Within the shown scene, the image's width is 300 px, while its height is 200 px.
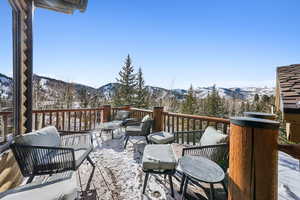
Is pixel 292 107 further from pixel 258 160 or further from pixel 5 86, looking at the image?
pixel 5 86

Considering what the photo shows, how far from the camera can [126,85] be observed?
17.1m

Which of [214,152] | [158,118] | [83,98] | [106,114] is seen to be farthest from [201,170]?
[83,98]

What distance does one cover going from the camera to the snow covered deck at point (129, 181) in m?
2.12

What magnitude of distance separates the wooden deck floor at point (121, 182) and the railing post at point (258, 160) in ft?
5.36

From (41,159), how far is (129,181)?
4.36 ft

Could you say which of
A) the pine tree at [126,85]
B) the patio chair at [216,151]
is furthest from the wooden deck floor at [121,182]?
the pine tree at [126,85]

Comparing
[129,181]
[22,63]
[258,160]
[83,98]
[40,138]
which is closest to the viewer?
[258,160]

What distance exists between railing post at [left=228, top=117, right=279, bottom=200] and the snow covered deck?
1789 millimetres

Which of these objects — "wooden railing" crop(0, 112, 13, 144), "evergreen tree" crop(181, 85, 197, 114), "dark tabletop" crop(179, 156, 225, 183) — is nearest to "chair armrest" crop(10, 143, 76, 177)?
"wooden railing" crop(0, 112, 13, 144)

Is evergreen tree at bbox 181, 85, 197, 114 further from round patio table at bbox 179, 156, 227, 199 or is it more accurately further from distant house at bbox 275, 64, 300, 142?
round patio table at bbox 179, 156, 227, 199

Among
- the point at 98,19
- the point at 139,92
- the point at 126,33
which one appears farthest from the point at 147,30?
the point at 139,92

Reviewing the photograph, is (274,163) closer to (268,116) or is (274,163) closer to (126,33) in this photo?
(268,116)

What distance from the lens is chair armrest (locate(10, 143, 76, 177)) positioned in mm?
2053

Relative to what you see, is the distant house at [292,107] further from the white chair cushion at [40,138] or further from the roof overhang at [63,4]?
the roof overhang at [63,4]
